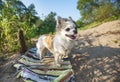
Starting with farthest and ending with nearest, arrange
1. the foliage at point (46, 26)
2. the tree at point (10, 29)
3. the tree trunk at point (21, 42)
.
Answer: the foliage at point (46, 26) → the tree at point (10, 29) → the tree trunk at point (21, 42)

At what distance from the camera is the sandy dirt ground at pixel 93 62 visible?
6492mm

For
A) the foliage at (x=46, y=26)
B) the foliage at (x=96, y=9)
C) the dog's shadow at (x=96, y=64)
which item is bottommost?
the dog's shadow at (x=96, y=64)

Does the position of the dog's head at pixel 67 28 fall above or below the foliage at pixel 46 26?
below

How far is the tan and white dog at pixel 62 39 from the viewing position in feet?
19.7

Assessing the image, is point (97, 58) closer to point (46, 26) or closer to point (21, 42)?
point (21, 42)

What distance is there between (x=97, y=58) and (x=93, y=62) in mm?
313

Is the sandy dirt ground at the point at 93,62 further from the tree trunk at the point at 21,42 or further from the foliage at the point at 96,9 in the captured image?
the foliage at the point at 96,9

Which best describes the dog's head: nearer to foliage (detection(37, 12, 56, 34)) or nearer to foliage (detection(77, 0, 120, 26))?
foliage (detection(37, 12, 56, 34))

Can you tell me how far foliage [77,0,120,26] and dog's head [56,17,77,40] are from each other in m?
16.3

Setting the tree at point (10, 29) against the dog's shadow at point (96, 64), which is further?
the tree at point (10, 29)

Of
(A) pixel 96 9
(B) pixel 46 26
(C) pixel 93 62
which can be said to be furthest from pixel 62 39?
(A) pixel 96 9

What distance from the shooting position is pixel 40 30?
12844mm

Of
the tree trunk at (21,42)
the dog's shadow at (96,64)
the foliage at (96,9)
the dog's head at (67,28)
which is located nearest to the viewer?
the dog's head at (67,28)

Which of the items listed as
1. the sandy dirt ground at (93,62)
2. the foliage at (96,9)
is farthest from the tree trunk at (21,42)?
the foliage at (96,9)
